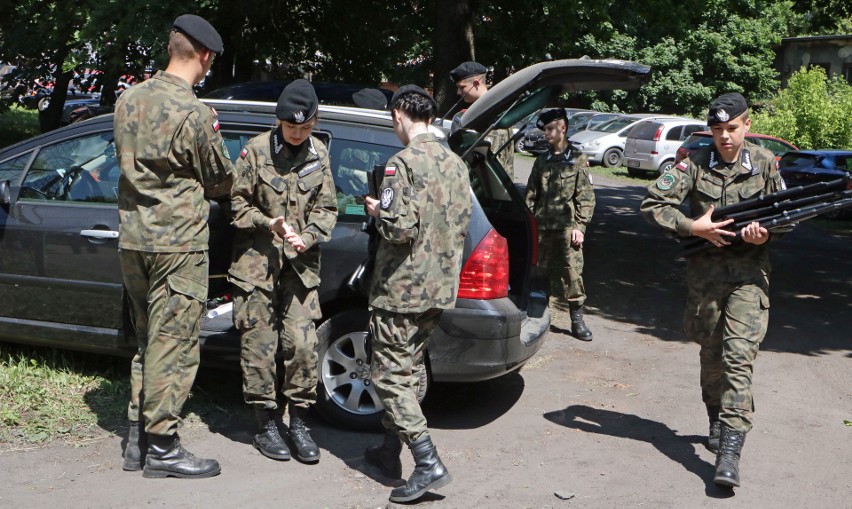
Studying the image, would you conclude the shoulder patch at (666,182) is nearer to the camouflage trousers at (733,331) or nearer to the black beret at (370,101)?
the camouflage trousers at (733,331)

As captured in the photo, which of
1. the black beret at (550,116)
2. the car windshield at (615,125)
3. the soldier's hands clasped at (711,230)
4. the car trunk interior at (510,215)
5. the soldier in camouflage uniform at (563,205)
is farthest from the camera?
the car windshield at (615,125)

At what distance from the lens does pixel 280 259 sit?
16.3 ft

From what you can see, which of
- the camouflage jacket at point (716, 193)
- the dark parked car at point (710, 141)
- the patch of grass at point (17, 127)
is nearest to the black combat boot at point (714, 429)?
the camouflage jacket at point (716, 193)

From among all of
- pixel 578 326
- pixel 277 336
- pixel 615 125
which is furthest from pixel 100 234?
pixel 615 125

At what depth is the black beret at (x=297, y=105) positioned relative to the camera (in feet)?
15.7

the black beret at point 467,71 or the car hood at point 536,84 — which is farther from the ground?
the black beret at point 467,71

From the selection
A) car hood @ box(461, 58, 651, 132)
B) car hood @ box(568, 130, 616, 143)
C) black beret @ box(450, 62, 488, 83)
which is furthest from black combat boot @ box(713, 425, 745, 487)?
car hood @ box(568, 130, 616, 143)

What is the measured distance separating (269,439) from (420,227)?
1504 millimetres

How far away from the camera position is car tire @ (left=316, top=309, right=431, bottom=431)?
17.9 feet

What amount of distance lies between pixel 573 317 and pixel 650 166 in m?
17.1

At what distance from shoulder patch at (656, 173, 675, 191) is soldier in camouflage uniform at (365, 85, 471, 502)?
1.26m


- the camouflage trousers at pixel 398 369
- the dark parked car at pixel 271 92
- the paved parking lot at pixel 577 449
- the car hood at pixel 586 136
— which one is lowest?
the paved parking lot at pixel 577 449

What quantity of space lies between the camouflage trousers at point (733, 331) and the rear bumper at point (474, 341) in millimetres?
1045

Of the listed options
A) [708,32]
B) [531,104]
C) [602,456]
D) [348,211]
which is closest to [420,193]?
[348,211]
